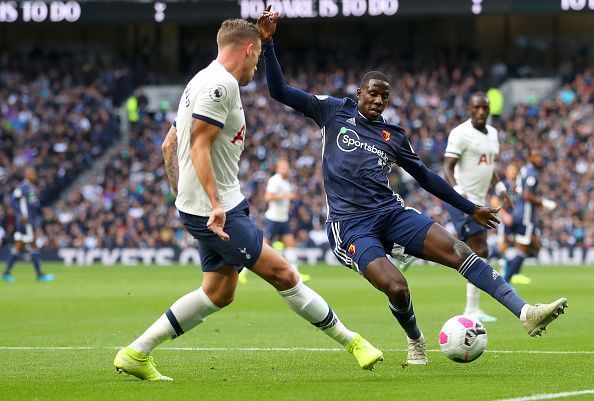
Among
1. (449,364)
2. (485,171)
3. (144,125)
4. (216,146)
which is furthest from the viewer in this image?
(144,125)

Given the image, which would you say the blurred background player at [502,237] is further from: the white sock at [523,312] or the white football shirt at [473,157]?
the white sock at [523,312]

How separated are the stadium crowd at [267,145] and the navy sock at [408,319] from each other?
2418cm

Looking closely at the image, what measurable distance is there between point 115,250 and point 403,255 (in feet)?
88.5

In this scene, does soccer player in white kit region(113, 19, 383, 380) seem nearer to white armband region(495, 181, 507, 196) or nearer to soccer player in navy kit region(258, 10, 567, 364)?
soccer player in navy kit region(258, 10, 567, 364)

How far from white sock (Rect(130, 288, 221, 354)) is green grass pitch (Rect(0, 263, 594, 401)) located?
327mm

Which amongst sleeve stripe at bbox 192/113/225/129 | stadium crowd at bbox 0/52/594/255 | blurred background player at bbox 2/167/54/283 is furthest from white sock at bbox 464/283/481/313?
stadium crowd at bbox 0/52/594/255

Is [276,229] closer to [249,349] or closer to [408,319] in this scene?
[249,349]

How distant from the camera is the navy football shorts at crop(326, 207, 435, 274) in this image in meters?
9.45

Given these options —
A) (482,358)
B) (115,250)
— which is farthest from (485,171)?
(115,250)

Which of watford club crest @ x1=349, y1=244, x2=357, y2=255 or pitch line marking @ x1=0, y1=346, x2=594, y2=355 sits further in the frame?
pitch line marking @ x1=0, y1=346, x2=594, y2=355

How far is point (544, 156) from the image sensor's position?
36906 mm

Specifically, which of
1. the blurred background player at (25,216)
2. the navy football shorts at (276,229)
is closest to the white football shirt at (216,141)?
the navy football shorts at (276,229)

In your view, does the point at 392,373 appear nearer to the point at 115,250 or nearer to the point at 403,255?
the point at 403,255

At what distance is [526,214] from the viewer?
2145 cm
